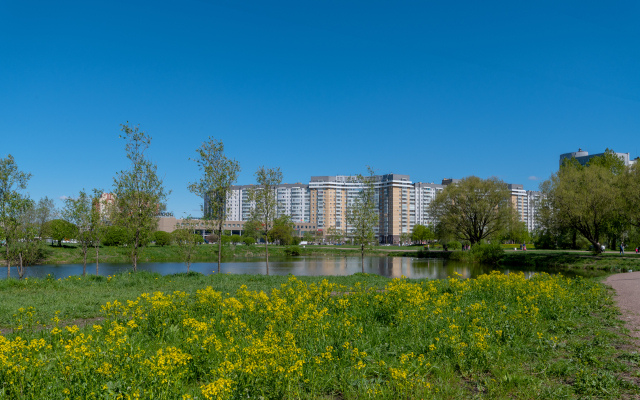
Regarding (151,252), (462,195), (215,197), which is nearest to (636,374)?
(215,197)

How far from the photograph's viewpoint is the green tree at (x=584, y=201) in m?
41.1

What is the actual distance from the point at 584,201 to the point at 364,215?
25.9 metres

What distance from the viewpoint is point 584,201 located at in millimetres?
41812

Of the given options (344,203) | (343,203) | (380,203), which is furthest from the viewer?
(343,203)

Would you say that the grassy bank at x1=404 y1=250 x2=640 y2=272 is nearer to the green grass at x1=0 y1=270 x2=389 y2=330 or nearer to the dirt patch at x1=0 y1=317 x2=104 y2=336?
the green grass at x1=0 y1=270 x2=389 y2=330

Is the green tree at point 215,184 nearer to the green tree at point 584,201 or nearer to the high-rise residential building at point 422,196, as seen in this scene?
the green tree at point 584,201

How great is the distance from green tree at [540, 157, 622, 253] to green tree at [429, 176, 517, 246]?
957cm

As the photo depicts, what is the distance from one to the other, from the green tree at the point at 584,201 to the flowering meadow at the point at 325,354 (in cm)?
3652

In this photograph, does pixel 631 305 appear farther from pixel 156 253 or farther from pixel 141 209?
pixel 156 253

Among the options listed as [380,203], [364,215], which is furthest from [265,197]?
[380,203]

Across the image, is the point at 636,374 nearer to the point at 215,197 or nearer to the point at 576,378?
the point at 576,378

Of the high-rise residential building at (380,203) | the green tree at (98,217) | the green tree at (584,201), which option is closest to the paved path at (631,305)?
the green tree at (584,201)

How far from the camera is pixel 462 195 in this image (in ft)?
188

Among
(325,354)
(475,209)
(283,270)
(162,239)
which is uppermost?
(475,209)
